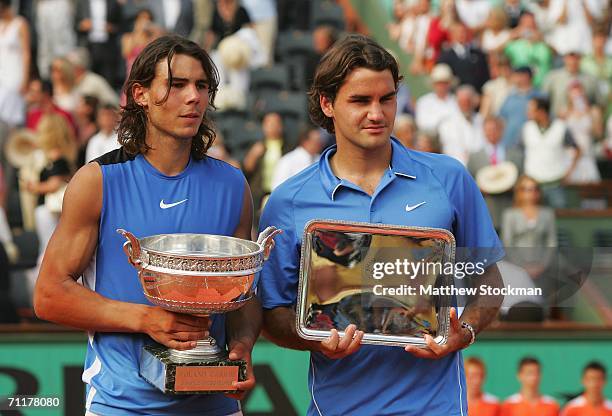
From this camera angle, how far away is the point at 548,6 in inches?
499

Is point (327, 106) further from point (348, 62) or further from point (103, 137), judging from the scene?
point (103, 137)

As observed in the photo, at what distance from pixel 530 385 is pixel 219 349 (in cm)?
303

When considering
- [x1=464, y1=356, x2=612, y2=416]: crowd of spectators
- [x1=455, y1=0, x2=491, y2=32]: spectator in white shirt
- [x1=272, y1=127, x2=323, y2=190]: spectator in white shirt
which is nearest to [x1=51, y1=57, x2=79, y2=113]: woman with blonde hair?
[x1=272, y1=127, x2=323, y2=190]: spectator in white shirt

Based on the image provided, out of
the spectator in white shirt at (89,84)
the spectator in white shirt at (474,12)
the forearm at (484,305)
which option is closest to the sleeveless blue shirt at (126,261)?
the forearm at (484,305)

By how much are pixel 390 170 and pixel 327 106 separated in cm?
31

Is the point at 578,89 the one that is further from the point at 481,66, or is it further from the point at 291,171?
the point at 291,171

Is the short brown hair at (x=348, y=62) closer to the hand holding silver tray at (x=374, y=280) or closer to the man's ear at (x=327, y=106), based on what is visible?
the man's ear at (x=327, y=106)

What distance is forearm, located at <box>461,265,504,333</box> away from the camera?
3.84 metres

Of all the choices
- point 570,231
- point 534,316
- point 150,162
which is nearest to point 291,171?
point 570,231

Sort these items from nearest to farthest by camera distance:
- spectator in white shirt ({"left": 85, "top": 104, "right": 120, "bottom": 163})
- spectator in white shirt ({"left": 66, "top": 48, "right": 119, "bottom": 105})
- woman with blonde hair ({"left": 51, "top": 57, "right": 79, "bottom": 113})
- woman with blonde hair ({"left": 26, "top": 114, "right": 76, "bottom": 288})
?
woman with blonde hair ({"left": 26, "top": 114, "right": 76, "bottom": 288}) < spectator in white shirt ({"left": 85, "top": 104, "right": 120, "bottom": 163}) < woman with blonde hair ({"left": 51, "top": 57, "right": 79, "bottom": 113}) < spectator in white shirt ({"left": 66, "top": 48, "right": 119, "bottom": 105})

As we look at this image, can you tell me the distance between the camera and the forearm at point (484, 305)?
384 cm

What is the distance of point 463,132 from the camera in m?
10.5

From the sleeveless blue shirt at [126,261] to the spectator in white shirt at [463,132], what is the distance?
6.59 m

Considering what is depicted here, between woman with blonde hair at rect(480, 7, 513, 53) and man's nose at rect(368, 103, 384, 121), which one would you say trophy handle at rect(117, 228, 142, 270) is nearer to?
man's nose at rect(368, 103, 384, 121)
